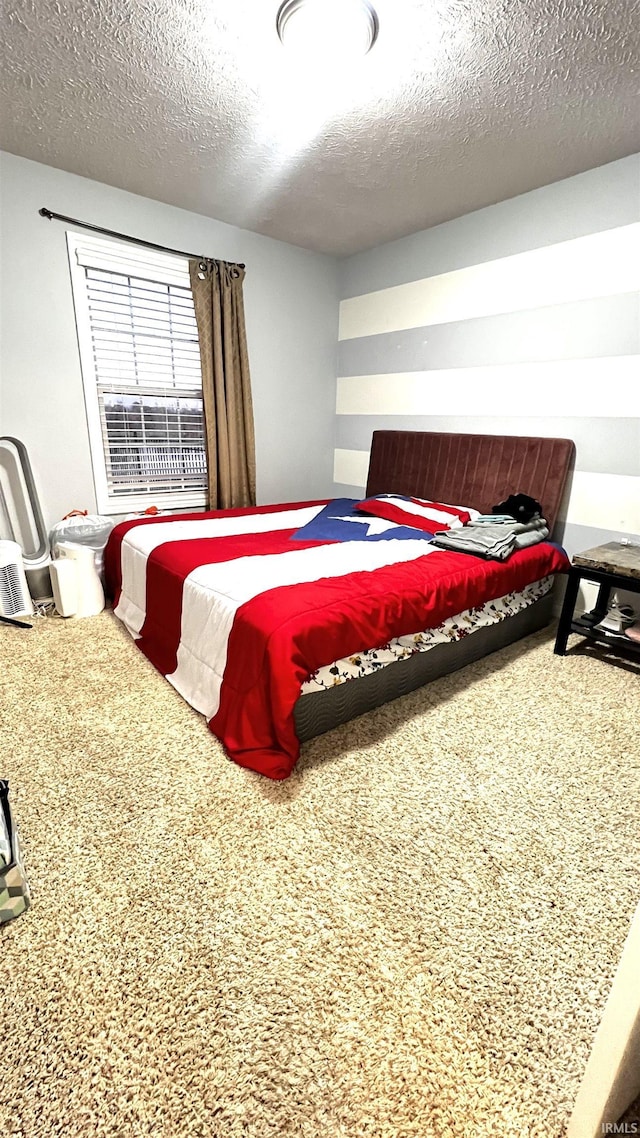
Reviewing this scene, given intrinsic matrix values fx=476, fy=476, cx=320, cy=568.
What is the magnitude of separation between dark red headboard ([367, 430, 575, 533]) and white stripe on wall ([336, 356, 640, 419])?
20 centimetres

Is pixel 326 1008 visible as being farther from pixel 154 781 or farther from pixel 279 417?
pixel 279 417

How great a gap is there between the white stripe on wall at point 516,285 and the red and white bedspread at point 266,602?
1509 mm

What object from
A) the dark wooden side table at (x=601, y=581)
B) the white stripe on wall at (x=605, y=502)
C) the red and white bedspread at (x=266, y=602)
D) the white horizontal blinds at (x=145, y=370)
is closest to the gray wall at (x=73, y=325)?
the white horizontal blinds at (x=145, y=370)

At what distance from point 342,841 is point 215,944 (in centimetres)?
43

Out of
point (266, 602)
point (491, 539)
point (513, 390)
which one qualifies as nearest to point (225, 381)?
point (513, 390)

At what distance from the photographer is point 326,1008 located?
3.32 feet

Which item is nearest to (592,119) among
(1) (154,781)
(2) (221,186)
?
(2) (221,186)

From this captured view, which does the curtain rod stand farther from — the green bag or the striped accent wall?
the green bag

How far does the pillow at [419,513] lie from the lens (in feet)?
9.61

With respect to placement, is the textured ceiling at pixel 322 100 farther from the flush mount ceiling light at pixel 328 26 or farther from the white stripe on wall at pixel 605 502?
the white stripe on wall at pixel 605 502

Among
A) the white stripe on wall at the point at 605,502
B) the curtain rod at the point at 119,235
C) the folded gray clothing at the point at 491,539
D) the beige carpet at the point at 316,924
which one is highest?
the curtain rod at the point at 119,235

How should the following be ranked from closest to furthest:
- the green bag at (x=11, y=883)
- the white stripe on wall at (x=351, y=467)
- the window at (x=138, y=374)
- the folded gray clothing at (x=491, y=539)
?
1. the green bag at (x=11, y=883)
2. the folded gray clothing at (x=491, y=539)
3. the window at (x=138, y=374)
4. the white stripe on wall at (x=351, y=467)

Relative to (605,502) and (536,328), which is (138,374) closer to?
(536,328)

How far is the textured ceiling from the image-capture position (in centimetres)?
171
